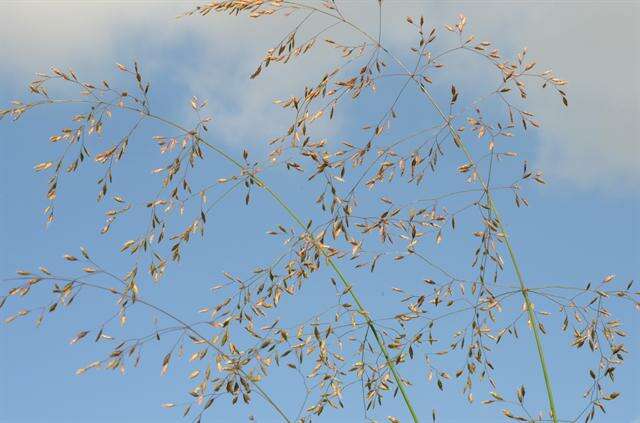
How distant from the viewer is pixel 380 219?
4238 mm

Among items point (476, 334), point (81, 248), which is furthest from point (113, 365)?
point (476, 334)

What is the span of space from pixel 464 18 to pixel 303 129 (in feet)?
3.80

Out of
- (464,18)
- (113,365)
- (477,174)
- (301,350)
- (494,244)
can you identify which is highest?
(464,18)

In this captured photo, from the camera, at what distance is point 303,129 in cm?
430

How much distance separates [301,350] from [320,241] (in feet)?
1.80

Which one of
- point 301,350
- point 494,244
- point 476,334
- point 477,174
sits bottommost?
point 301,350

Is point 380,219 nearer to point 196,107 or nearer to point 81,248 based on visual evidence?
point 196,107

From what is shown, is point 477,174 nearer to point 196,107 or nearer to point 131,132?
point 196,107

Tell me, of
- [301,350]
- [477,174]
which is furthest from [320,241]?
[477,174]

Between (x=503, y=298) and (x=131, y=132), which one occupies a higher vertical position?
(x=131, y=132)

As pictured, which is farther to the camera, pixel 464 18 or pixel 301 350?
pixel 464 18

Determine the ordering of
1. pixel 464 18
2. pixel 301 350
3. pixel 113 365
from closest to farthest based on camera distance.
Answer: pixel 113 365
pixel 301 350
pixel 464 18

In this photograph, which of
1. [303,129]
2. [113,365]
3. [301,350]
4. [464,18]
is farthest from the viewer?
[464,18]

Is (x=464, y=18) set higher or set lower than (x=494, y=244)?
higher
